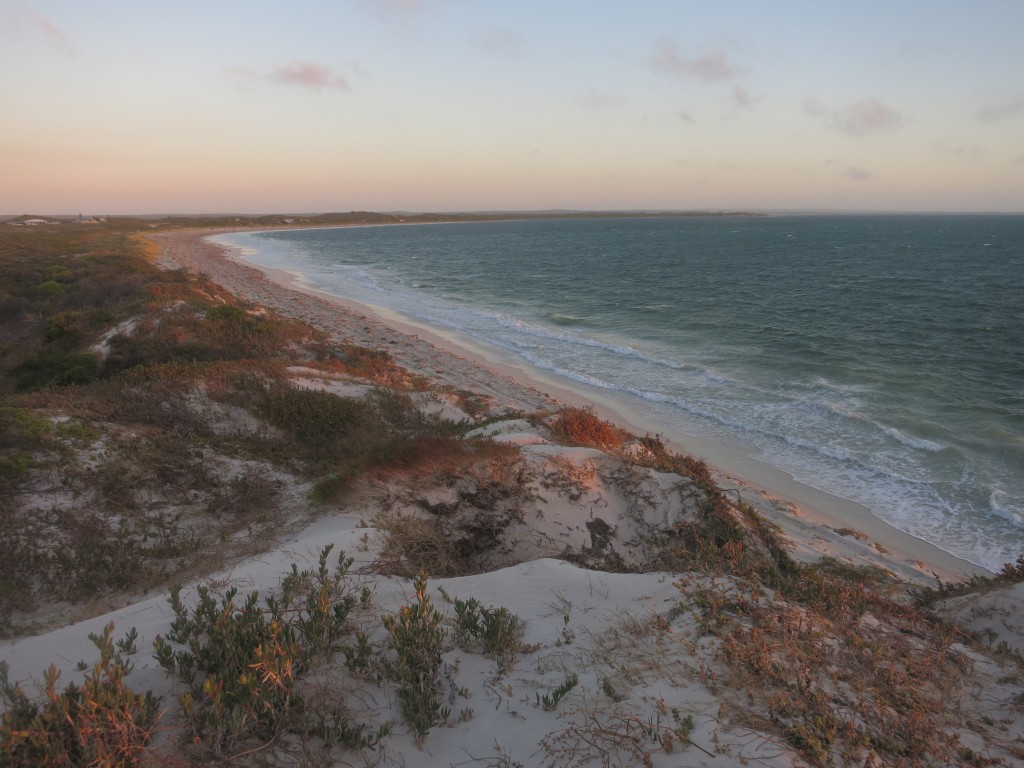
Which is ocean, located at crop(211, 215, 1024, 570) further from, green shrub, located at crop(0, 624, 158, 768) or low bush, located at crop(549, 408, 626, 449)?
green shrub, located at crop(0, 624, 158, 768)

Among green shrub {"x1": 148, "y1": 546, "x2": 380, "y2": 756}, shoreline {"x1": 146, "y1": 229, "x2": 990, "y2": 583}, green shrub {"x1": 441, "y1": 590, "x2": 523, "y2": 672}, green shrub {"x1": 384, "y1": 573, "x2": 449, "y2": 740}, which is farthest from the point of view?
shoreline {"x1": 146, "y1": 229, "x2": 990, "y2": 583}

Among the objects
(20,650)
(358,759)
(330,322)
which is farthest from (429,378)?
(358,759)

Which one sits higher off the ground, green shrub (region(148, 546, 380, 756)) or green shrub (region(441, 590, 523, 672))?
green shrub (region(148, 546, 380, 756))

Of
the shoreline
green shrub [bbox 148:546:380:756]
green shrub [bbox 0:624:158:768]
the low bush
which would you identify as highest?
green shrub [bbox 0:624:158:768]

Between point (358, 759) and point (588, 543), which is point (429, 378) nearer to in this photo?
point (588, 543)

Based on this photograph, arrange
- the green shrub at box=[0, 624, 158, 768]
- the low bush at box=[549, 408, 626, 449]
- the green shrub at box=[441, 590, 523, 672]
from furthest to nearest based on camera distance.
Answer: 1. the low bush at box=[549, 408, 626, 449]
2. the green shrub at box=[441, 590, 523, 672]
3. the green shrub at box=[0, 624, 158, 768]

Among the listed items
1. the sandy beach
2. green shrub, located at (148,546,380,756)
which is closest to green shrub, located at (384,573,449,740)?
the sandy beach

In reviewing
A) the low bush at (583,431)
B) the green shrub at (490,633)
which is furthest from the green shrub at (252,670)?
the low bush at (583,431)

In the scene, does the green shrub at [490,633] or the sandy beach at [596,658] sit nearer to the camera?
the sandy beach at [596,658]

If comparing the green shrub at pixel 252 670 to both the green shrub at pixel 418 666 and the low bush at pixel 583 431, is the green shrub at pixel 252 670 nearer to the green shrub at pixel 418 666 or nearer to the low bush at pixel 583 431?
the green shrub at pixel 418 666
